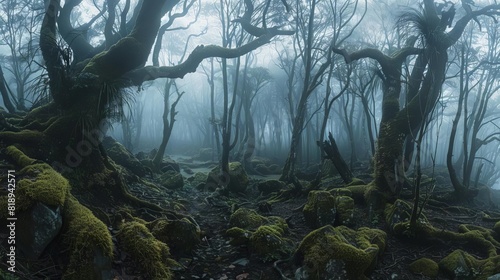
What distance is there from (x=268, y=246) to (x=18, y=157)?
496 cm

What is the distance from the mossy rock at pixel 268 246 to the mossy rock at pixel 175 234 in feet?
4.03

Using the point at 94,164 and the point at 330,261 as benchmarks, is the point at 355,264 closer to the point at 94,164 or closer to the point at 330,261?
the point at 330,261

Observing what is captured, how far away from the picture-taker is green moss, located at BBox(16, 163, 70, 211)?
152 inches

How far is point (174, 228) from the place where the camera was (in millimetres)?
5742

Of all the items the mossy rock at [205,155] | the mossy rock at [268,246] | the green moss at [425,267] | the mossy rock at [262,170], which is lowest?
the green moss at [425,267]

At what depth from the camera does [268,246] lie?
5.88 meters

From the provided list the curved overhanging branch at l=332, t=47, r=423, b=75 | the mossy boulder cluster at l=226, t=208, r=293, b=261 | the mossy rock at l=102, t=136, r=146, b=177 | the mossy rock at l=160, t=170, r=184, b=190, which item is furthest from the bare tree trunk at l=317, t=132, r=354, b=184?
the mossy rock at l=102, t=136, r=146, b=177

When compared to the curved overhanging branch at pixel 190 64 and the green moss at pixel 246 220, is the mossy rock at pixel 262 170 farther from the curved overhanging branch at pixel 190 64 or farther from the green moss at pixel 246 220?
the green moss at pixel 246 220

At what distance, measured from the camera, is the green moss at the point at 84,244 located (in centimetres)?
363

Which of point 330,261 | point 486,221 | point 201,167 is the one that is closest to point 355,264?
point 330,261

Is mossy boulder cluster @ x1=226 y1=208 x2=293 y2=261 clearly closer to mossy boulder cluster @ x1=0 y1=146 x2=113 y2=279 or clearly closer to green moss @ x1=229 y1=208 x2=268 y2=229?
green moss @ x1=229 y1=208 x2=268 y2=229

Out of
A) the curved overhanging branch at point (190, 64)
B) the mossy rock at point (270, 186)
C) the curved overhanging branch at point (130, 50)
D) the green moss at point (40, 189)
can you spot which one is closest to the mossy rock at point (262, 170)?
the mossy rock at point (270, 186)

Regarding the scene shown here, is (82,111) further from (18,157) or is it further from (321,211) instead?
(321,211)

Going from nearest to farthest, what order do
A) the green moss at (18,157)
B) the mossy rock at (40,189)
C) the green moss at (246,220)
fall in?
the mossy rock at (40,189)
the green moss at (18,157)
the green moss at (246,220)
